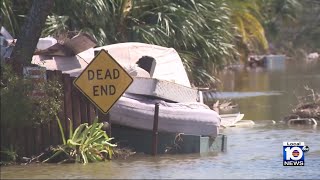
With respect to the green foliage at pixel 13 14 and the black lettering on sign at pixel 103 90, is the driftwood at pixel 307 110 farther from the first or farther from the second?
the black lettering on sign at pixel 103 90

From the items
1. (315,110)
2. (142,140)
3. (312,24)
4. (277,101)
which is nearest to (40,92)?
(142,140)

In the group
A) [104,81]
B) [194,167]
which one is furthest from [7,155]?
[194,167]

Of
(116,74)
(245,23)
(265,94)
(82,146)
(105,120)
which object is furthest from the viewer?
(245,23)

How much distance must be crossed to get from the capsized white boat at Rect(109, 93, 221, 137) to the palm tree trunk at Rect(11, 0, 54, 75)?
1.71 meters

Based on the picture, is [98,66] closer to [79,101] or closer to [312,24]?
[79,101]

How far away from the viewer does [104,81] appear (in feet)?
41.7

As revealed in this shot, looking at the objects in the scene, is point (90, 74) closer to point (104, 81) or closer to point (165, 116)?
point (104, 81)

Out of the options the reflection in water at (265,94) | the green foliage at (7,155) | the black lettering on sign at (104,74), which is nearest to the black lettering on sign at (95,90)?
the black lettering on sign at (104,74)

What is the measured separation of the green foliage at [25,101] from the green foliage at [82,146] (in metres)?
0.30

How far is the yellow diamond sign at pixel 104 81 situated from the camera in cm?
1262

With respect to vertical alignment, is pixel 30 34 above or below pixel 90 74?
above

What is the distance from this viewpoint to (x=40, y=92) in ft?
40.7

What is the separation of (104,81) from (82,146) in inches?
43.4

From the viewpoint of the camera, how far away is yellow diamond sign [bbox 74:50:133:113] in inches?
497
